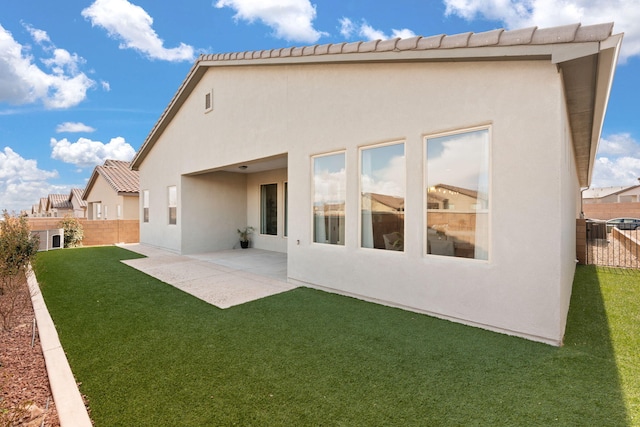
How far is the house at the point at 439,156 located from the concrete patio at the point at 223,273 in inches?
42.5

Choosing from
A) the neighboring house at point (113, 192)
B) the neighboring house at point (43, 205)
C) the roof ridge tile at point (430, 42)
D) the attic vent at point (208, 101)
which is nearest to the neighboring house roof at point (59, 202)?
the neighboring house at point (43, 205)

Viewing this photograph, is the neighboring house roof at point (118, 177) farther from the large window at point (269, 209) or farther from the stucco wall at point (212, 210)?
the large window at point (269, 209)

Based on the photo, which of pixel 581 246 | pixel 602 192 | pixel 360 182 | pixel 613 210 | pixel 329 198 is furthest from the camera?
pixel 602 192

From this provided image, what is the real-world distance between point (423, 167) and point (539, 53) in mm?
2241

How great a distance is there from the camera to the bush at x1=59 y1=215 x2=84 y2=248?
1720 cm

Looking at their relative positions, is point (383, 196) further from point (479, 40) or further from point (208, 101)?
point (208, 101)

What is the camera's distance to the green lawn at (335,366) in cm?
298

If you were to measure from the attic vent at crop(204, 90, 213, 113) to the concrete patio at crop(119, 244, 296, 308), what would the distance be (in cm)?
570

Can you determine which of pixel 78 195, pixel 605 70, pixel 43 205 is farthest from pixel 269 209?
pixel 43 205

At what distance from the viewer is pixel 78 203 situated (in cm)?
3500

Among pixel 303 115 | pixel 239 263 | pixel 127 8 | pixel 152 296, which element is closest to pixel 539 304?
pixel 303 115

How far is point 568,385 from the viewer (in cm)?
345

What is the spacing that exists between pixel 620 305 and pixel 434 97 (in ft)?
19.2

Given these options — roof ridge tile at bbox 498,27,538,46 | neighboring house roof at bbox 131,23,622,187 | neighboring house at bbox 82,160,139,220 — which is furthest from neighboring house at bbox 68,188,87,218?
roof ridge tile at bbox 498,27,538,46
